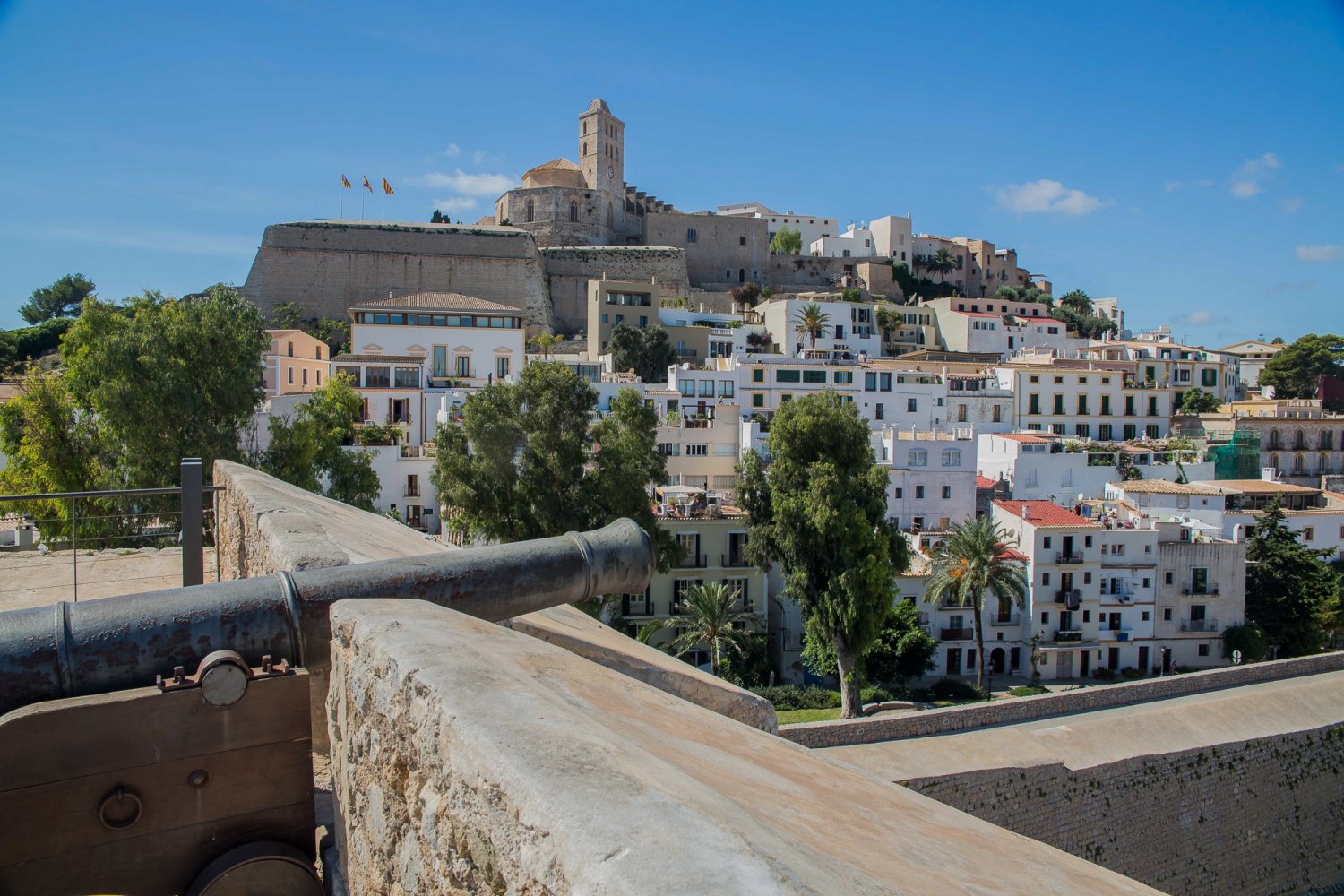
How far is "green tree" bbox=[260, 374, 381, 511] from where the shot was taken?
16203mm

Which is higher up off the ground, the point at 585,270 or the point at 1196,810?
the point at 585,270

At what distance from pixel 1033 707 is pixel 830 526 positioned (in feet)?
17.1

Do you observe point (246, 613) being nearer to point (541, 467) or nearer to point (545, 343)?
point (541, 467)

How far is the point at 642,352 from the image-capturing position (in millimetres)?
39938

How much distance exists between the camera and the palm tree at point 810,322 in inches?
1777

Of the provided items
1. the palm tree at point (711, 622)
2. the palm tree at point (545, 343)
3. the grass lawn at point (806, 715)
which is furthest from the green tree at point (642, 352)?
the grass lawn at point (806, 715)

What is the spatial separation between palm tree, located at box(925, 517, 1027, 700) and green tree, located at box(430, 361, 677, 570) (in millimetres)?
7912

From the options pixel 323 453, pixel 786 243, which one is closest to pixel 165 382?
pixel 323 453

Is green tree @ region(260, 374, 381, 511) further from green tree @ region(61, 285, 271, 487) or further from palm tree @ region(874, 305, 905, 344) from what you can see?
palm tree @ region(874, 305, 905, 344)

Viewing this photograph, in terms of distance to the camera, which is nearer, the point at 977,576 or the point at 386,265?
the point at 977,576

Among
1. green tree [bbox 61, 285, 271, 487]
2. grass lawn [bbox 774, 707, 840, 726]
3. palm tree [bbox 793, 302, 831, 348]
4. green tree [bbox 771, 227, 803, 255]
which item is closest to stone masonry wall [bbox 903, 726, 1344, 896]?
grass lawn [bbox 774, 707, 840, 726]

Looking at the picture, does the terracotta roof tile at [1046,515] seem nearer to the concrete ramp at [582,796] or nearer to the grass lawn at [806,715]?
the grass lawn at [806,715]

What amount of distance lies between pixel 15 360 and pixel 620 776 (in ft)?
190

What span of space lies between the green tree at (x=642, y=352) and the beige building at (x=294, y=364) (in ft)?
39.1
